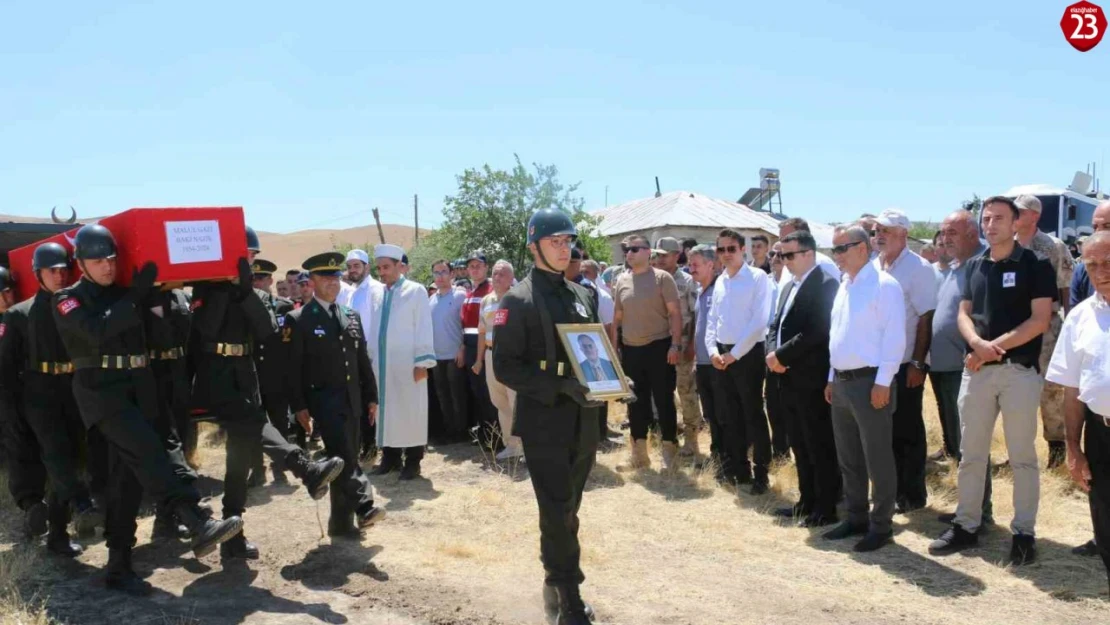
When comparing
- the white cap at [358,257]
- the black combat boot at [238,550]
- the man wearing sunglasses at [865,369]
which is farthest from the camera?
the white cap at [358,257]

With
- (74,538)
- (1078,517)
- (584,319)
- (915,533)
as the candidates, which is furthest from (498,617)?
(1078,517)

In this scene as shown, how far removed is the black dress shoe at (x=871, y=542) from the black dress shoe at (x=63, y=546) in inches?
224

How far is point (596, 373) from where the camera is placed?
4.40m

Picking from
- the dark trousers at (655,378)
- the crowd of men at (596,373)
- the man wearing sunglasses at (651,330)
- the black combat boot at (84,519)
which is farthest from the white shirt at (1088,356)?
the black combat boot at (84,519)

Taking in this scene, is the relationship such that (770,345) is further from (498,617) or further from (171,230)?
(171,230)

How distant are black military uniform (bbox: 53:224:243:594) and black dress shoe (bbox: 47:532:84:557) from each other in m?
1.03

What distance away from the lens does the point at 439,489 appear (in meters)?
8.17

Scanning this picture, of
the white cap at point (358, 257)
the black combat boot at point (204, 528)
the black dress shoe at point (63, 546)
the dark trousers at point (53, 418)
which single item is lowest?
the black dress shoe at point (63, 546)

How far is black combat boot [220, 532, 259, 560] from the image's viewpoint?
5910mm

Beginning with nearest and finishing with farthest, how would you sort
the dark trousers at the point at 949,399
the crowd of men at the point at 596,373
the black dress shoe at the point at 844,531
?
the crowd of men at the point at 596,373 < the black dress shoe at the point at 844,531 < the dark trousers at the point at 949,399

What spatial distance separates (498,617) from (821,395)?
10.5 feet

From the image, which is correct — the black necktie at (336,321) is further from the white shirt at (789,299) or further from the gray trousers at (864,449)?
the gray trousers at (864,449)

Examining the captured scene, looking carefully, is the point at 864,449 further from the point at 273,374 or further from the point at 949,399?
the point at 273,374

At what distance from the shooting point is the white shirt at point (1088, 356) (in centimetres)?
435
